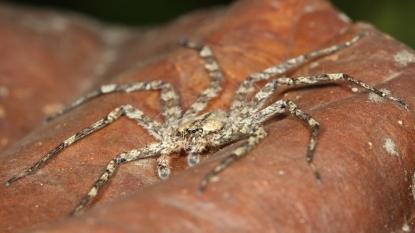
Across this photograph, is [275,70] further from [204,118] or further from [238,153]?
[238,153]

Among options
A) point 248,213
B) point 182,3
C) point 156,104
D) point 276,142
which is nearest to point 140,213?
point 248,213

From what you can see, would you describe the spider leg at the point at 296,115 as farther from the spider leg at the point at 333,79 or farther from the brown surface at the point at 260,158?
the spider leg at the point at 333,79

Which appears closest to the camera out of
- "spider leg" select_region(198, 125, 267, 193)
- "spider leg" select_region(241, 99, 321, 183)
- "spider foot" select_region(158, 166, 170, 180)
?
"spider leg" select_region(198, 125, 267, 193)

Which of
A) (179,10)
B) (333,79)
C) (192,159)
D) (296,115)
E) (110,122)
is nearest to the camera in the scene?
(296,115)

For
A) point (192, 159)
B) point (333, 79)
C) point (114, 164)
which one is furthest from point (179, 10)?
point (114, 164)

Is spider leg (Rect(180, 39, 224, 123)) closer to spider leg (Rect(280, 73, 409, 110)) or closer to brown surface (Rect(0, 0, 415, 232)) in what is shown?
brown surface (Rect(0, 0, 415, 232))

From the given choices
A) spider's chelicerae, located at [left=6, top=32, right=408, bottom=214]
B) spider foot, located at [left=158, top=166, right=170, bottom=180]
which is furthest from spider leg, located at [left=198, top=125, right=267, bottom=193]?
spider foot, located at [left=158, top=166, right=170, bottom=180]

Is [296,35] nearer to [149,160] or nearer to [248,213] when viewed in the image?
[149,160]
